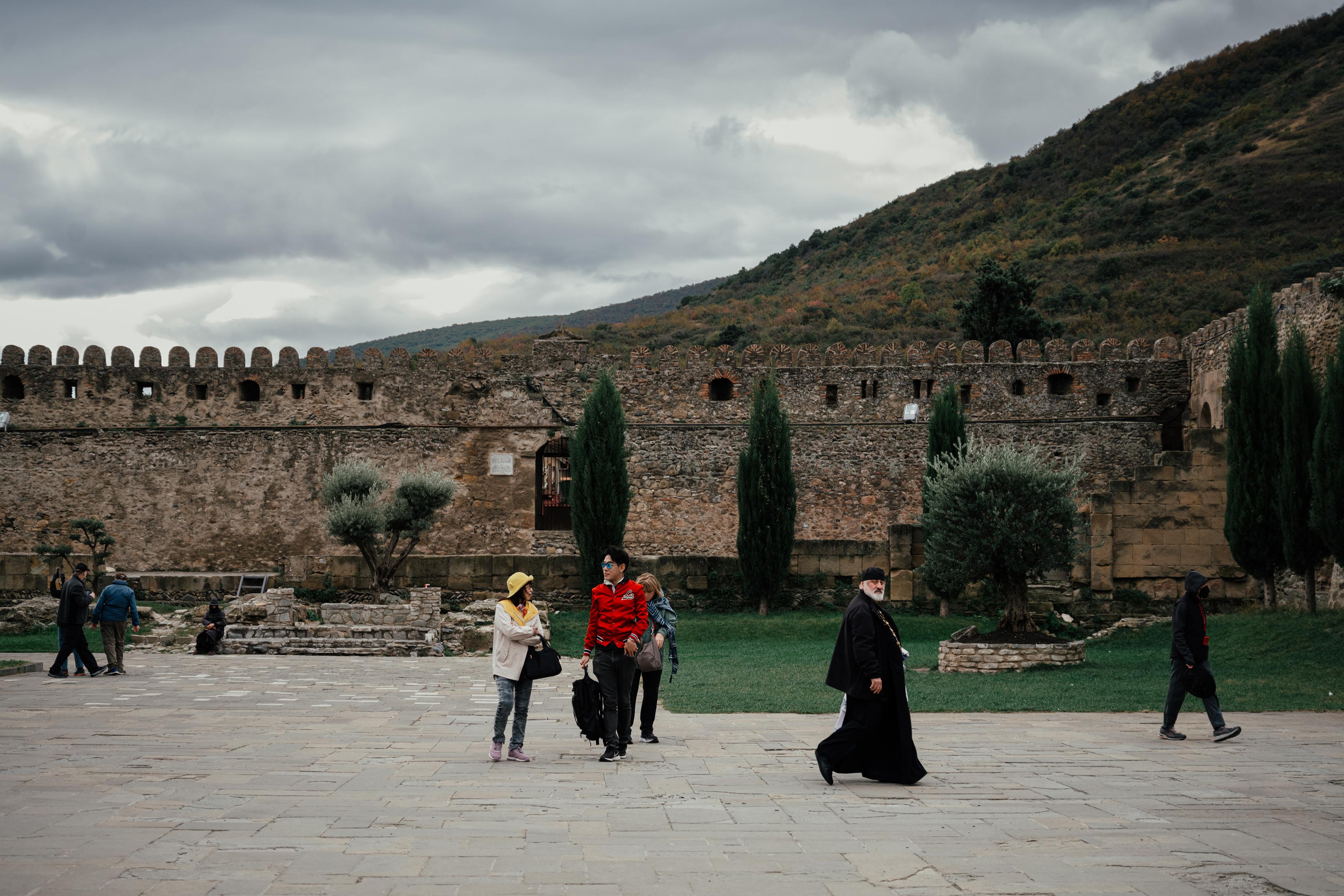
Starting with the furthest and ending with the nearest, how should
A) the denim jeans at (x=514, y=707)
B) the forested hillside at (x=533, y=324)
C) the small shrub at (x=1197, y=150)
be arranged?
the forested hillside at (x=533, y=324) → the small shrub at (x=1197, y=150) → the denim jeans at (x=514, y=707)

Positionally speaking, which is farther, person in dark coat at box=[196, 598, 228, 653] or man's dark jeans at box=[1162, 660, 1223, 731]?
person in dark coat at box=[196, 598, 228, 653]

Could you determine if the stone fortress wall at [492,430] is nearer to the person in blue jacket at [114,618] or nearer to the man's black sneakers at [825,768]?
the person in blue jacket at [114,618]

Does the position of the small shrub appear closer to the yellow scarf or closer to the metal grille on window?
the metal grille on window

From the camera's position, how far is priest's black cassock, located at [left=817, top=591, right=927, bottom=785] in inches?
276

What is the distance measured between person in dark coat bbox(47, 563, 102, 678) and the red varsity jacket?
26.6 feet

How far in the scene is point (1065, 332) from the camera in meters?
38.8

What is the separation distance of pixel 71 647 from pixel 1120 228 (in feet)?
159

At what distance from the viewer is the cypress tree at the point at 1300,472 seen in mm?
16422

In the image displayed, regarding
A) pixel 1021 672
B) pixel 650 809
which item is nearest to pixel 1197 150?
pixel 1021 672

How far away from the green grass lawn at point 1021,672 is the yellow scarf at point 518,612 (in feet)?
11.4

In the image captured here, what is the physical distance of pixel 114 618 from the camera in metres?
14.0

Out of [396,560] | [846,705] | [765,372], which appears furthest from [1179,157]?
[846,705]

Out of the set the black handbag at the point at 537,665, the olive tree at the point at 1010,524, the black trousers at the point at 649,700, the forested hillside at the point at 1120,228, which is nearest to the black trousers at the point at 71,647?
the black handbag at the point at 537,665

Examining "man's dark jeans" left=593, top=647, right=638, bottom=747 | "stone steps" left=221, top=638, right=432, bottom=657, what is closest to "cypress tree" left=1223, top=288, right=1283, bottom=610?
"man's dark jeans" left=593, top=647, right=638, bottom=747
